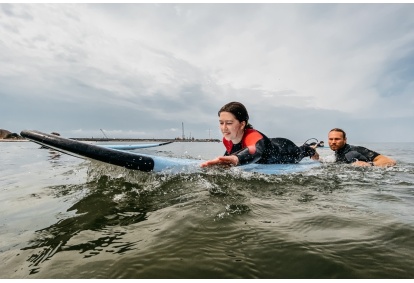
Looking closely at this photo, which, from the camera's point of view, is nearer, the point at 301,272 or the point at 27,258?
the point at 301,272

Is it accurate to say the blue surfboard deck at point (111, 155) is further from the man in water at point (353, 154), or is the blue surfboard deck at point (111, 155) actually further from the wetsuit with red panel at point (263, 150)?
the man in water at point (353, 154)

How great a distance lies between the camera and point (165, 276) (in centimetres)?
162

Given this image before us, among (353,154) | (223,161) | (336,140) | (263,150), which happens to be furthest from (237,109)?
(353,154)

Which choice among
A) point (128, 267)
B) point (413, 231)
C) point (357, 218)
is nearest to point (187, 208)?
point (128, 267)

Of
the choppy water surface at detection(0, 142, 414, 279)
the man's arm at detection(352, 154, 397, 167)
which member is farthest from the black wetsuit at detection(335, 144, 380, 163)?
the choppy water surface at detection(0, 142, 414, 279)

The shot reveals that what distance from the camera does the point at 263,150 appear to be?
5.10 m

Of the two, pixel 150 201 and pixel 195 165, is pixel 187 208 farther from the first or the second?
pixel 195 165

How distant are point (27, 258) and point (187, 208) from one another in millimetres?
1679

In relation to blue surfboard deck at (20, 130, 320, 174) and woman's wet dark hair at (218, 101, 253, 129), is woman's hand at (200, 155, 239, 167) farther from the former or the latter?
woman's wet dark hair at (218, 101, 253, 129)

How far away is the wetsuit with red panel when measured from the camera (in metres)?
4.42

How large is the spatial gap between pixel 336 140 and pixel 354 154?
0.73 m

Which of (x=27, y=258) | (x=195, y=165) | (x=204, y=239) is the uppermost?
(x=195, y=165)

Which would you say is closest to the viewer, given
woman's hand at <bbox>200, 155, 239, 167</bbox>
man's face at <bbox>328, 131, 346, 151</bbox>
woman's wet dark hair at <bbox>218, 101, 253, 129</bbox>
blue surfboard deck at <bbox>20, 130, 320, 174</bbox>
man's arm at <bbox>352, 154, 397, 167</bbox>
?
woman's hand at <bbox>200, 155, 239, 167</bbox>

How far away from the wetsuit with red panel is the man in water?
82 centimetres
